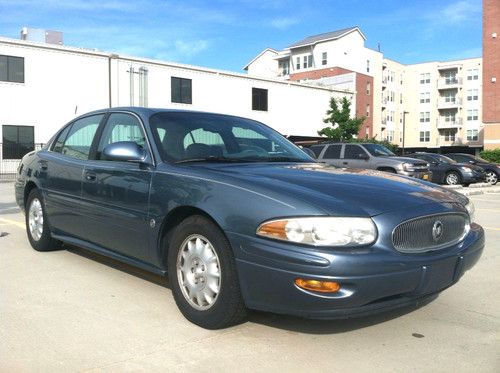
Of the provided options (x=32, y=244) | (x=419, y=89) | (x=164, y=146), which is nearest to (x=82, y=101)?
(x=32, y=244)

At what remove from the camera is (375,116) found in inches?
2514

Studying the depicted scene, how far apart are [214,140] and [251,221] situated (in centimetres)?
150

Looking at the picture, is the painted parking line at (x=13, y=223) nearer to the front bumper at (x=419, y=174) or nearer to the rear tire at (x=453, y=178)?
the front bumper at (x=419, y=174)

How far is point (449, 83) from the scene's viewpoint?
76938 mm

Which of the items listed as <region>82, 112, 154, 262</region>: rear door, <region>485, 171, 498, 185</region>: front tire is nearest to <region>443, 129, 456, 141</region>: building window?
<region>485, 171, 498, 185</region>: front tire

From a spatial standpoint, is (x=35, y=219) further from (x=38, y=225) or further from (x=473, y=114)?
(x=473, y=114)

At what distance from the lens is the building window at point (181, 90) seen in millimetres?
35719

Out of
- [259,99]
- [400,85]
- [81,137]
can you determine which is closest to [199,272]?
[81,137]

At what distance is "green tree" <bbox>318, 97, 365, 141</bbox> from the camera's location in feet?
143

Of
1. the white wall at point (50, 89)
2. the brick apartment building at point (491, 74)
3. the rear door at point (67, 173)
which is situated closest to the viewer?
the rear door at point (67, 173)

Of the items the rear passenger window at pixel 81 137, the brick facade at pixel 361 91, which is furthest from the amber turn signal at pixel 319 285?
the brick facade at pixel 361 91

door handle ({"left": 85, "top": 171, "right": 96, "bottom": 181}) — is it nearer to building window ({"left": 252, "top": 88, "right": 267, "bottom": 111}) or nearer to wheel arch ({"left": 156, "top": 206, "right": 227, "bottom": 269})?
wheel arch ({"left": 156, "top": 206, "right": 227, "bottom": 269})

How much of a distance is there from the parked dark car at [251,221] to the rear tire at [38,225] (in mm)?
774

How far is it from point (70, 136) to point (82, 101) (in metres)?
27.6
